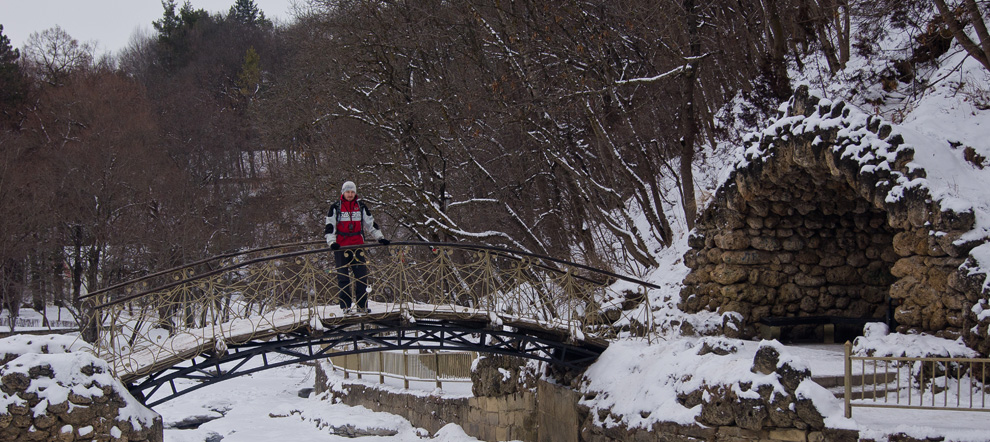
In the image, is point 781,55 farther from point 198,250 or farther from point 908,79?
point 198,250

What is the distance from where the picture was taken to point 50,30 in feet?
118

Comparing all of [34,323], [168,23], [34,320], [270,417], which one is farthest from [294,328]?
[168,23]

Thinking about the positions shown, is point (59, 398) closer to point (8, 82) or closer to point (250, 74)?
point (8, 82)

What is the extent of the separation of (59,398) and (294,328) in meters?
2.56

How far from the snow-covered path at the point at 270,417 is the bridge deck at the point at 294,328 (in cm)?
451

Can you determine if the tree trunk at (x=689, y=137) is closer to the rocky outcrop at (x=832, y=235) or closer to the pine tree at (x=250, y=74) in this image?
the rocky outcrop at (x=832, y=235)

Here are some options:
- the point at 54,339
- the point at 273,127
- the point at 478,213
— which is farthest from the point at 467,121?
the point at 54,339

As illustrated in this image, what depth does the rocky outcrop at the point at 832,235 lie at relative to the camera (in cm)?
830

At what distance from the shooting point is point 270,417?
764 inches

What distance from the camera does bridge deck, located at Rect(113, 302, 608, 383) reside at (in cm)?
922

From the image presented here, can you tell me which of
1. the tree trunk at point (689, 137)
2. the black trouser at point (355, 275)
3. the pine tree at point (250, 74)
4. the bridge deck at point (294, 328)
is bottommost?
the bridge deck at point (294, 328)

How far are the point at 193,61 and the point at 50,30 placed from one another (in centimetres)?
979

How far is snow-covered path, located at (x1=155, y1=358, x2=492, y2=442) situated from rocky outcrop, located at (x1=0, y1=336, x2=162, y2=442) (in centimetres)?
701

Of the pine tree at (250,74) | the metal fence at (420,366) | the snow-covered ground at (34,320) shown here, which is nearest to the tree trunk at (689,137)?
the metal fence at (420,366)
